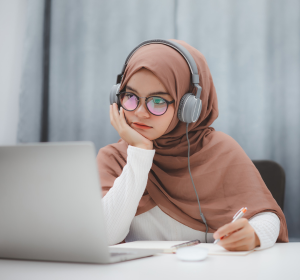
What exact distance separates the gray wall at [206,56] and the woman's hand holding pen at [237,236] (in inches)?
44.1

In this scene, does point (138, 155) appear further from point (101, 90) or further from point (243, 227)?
point (101, 90)

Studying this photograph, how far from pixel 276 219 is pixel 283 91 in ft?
3.42

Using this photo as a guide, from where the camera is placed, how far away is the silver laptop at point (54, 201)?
0.52m

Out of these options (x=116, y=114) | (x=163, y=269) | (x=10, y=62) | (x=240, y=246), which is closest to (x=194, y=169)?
(x=116, y=114)

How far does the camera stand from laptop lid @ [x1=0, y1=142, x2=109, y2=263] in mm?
521

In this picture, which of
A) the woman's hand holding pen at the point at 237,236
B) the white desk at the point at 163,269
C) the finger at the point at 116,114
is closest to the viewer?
the white desk at the point at 163,269

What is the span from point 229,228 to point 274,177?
0.77m

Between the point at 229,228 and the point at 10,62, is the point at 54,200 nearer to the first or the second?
the point at 229,228

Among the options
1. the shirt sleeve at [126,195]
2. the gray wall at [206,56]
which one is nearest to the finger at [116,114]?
the shirt sleeve at [126,195]

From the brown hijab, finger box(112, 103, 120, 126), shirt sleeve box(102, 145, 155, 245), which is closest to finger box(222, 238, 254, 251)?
the brown hijab

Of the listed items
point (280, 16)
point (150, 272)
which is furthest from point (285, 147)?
point (150, 272)

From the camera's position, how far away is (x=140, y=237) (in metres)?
1.18

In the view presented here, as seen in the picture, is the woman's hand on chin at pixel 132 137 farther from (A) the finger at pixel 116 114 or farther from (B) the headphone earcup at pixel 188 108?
(B) the headphone earcup at pixel 188 108

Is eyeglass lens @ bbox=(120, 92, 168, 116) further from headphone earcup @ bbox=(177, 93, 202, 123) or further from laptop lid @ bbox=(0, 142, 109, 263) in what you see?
laptop lid @ bbox=(0, 142, 109, 263)
